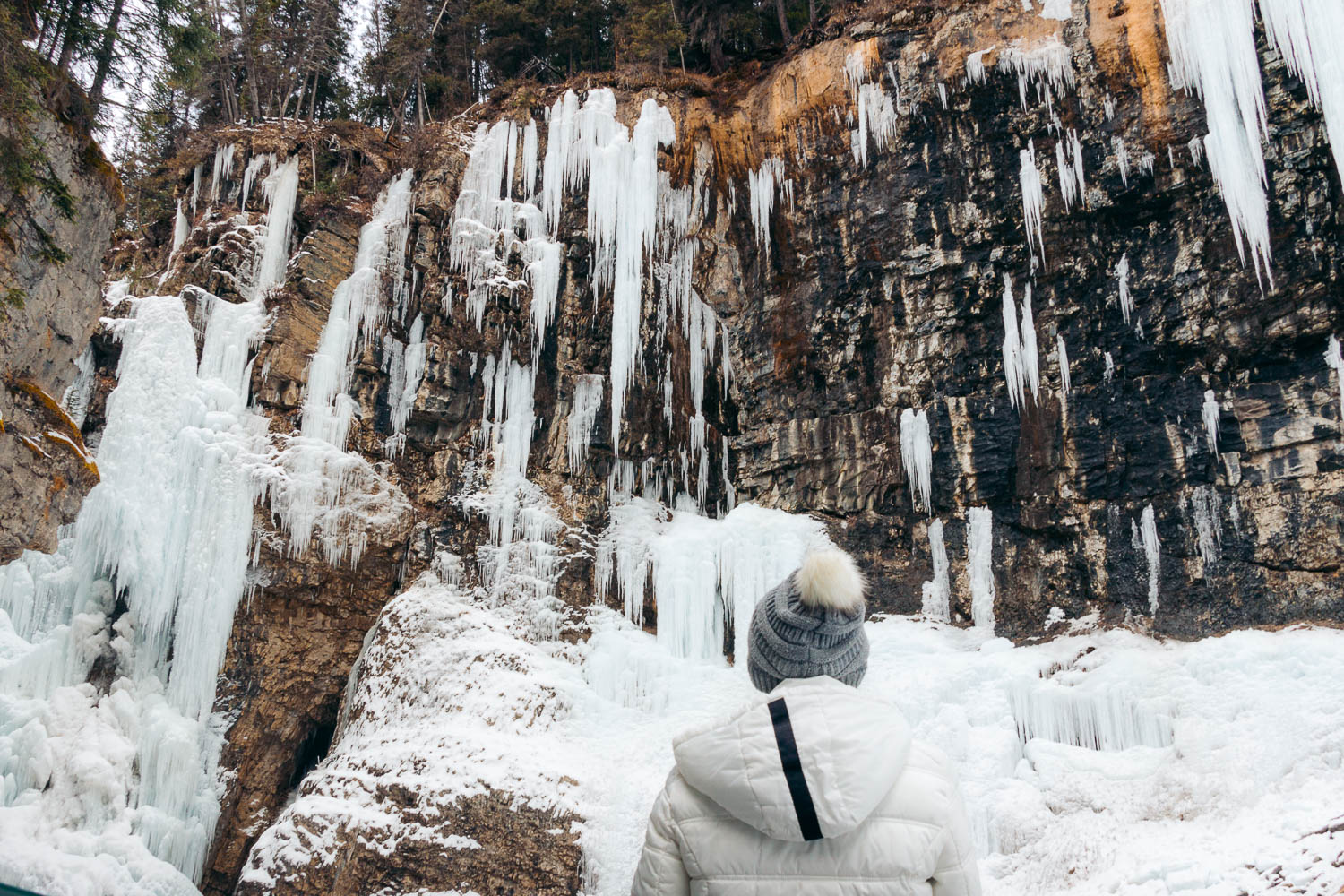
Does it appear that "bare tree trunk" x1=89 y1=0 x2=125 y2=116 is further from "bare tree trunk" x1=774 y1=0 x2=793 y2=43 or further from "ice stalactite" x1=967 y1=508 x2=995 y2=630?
"ice stalactite" x1=967 y1=508 x2=995 y2=630

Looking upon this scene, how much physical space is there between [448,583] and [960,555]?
728 cm

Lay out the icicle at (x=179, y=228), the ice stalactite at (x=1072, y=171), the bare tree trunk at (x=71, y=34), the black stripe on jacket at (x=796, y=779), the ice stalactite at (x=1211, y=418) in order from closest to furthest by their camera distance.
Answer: the black stripe on jacket at (x=796, y=779) < the bare tree trunk at (x=71, y=34) < the ice stalactite at (x=1211, y=418) < the ice stalactite at (x=1072, y=171) < the icicle at (x=179, y=228)

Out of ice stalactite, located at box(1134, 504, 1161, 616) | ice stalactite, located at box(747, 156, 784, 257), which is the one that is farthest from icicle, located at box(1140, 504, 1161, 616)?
ice stalactite, located at box(747, 156, 784, 257)

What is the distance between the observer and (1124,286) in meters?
10.4

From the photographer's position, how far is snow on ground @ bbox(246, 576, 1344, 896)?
663cm

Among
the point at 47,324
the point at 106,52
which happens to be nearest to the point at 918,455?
the point at 47,324

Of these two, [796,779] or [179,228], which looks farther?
[179,228]

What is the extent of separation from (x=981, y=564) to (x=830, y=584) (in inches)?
393

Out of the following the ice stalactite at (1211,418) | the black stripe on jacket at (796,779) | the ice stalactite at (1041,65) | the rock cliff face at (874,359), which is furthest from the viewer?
the ice stalactite at (1041,65)

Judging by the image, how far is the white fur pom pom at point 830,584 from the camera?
1.68 m

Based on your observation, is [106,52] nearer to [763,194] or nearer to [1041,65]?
[763,194]

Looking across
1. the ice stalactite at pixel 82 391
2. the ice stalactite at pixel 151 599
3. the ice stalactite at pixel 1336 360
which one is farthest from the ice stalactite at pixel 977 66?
the ice stalactite at pixel 82 391

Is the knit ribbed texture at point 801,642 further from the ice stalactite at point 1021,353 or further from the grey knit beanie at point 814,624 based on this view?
the ice stalactite at point 1021,353

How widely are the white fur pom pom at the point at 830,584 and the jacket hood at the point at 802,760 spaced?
17 centimetres
